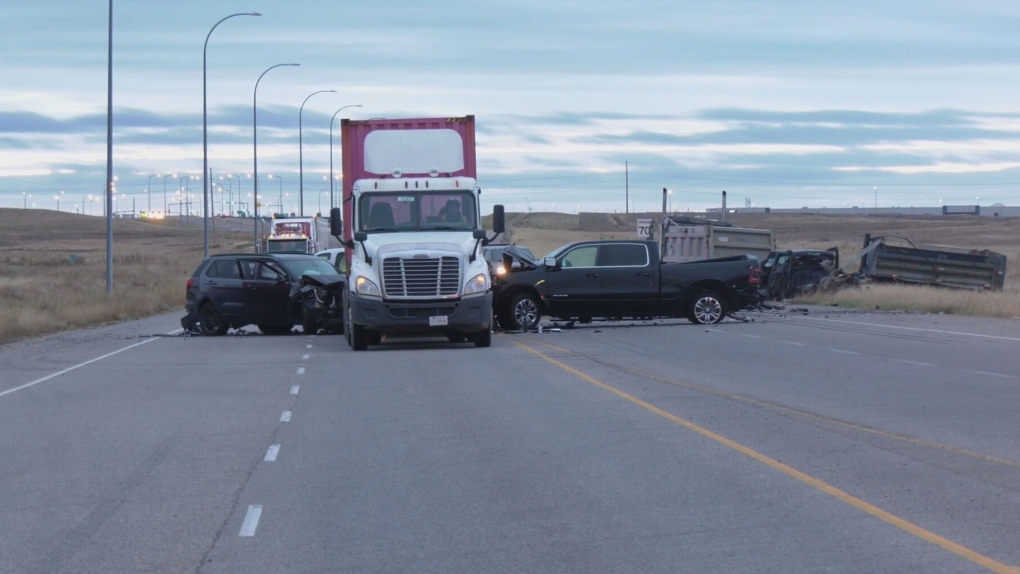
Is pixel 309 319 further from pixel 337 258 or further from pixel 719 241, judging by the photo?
pixel 719 241

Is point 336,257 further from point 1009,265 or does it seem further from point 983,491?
point 1009,265

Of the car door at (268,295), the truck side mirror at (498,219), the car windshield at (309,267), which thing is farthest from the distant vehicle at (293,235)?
the truck side mirror at (498,219)

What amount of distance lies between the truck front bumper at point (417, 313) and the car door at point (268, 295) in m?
4.98

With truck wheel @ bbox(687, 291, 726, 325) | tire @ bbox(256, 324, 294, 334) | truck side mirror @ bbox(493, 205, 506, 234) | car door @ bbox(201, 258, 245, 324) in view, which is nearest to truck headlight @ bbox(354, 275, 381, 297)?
truck side mirror @ bbox(493, 205, 506, 234)

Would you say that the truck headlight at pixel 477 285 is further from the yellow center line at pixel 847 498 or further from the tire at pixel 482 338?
the yellow center line at pixel 847 498

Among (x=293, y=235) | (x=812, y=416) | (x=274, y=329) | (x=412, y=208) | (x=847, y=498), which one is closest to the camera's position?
(x=847, y=498)

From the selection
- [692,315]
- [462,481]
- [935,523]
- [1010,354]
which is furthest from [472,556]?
[692,315]

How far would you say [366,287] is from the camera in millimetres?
20953

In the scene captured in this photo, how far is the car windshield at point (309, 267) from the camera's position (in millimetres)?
26141

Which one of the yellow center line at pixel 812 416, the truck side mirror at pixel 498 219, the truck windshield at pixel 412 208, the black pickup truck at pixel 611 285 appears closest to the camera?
the yellow center line at pixel 812 416

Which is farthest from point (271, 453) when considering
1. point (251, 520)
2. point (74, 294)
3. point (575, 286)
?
point (74, 294)

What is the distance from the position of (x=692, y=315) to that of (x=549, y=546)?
2015 cm

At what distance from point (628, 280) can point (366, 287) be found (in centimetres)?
734

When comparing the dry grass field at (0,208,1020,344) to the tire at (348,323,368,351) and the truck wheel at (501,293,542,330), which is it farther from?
the truck wheel at (501,293,542,330)
